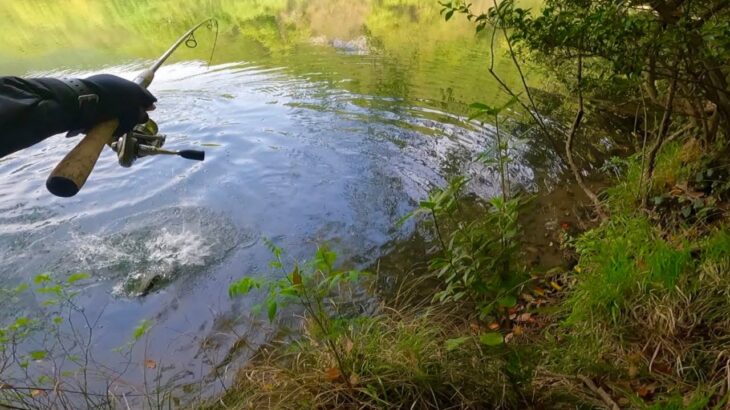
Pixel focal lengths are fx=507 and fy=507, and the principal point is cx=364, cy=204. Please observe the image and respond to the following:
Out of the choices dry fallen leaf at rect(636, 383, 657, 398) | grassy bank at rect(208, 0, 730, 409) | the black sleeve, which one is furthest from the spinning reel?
dry fallen leaf at rect(636, 383, 657, 398)

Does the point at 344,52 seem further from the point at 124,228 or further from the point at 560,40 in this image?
the point at 560,40

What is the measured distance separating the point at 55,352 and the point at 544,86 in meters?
8.82

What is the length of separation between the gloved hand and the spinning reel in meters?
0.29

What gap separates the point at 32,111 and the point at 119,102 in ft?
2.25

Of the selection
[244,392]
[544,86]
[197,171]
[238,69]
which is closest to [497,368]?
[244,392]

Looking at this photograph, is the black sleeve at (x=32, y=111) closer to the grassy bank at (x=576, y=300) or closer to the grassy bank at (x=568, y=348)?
the grassy bank at (x=576, y=300)

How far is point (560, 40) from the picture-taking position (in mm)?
3182

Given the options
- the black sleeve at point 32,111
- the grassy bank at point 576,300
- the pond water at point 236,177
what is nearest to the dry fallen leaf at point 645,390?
the grassy bank at point 576,300

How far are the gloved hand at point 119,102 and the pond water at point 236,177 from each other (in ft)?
6.09

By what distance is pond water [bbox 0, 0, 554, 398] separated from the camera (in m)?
4.57

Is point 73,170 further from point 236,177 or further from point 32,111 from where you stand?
point 236,177

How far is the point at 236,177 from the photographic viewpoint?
6.81 meters

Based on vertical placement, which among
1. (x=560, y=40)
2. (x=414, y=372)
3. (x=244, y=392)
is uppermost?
(x=560, y=40)

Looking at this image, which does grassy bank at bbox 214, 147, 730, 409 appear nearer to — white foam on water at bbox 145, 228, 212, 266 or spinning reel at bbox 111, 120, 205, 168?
spinning reel at bbox 111, 120, 205, 168
